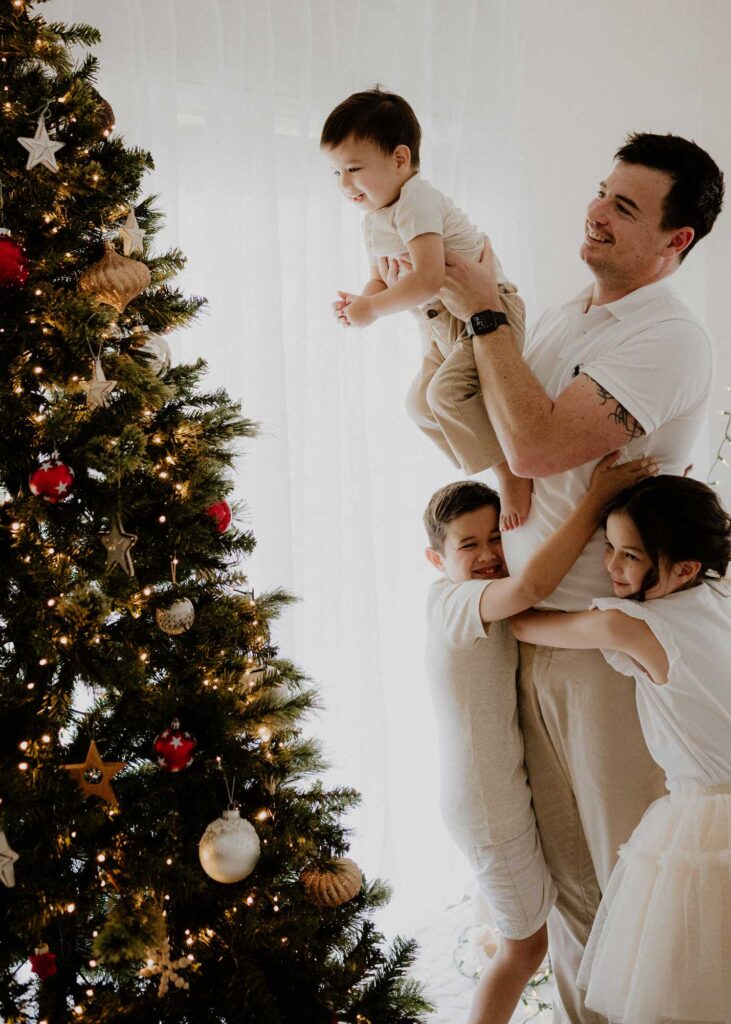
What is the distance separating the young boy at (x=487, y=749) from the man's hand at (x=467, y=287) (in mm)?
377

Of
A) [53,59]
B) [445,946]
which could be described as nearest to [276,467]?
[53,59]

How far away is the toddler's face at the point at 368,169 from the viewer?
1.68 metres

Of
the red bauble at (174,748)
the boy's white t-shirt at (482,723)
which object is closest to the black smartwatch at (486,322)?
the boy's white t-shirt at (482,723)

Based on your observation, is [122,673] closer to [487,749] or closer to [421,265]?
[487,749]

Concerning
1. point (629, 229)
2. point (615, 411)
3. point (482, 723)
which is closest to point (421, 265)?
point (629, 229)

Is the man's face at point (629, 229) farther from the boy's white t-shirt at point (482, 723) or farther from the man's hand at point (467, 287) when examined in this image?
the boy's white t-shirt at point (482, 723)

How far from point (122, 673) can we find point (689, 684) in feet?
3.05

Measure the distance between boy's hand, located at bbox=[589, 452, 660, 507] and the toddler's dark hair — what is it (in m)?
0.01

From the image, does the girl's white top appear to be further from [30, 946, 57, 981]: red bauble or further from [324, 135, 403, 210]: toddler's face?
[30, 946, 57, 981]: red bauble

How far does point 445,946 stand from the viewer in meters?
2.64

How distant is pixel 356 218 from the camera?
8.47 ft

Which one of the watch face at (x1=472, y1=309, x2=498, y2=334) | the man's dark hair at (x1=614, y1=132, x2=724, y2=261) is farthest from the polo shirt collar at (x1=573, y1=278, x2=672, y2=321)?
the watch face at (x1=472, y1=309, x2=498, y2=334)

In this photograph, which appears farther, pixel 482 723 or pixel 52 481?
pixel 482 723

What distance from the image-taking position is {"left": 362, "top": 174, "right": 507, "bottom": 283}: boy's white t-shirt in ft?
5.47
